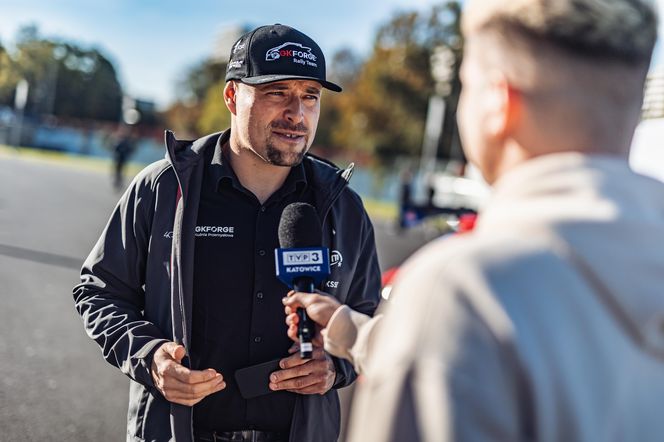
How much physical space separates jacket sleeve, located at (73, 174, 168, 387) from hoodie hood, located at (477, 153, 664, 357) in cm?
155

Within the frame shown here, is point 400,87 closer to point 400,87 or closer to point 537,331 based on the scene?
point 400,87

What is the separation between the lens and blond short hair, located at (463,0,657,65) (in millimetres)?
989

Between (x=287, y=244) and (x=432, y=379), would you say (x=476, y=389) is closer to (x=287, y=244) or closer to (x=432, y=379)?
(x=432, y=379)

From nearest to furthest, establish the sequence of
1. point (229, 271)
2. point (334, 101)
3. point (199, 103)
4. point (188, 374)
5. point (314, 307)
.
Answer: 1. point (314, 307)
2. point (188, 374)
3. point (229, 271)
4. point (334, 101)
5. point (199, 103)

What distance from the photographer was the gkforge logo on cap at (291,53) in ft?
8.22

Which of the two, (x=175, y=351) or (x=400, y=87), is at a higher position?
(x=400, y=87)

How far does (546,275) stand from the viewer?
90 centimetres

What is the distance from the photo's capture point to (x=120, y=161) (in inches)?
914

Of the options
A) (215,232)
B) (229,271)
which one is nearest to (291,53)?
(215,232)

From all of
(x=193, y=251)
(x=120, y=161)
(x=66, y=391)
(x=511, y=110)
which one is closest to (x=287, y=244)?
(x=193, y=251)

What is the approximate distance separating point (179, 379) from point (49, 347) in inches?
178

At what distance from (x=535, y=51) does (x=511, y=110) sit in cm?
9

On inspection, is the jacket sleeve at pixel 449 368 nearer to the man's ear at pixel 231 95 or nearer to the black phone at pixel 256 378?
A: the black phone at pixel 256 378

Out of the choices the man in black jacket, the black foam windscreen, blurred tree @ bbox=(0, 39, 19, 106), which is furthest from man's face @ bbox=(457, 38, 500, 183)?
blurred tree @ bbox=(0, 39, 19, 106)
